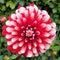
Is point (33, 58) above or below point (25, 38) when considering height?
below

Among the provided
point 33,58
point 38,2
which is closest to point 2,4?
point 38,2

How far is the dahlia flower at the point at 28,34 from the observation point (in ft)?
3.58

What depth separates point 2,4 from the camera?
237cm

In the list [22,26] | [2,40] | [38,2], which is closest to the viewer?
[22,26]

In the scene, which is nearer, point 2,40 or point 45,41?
point 45,41

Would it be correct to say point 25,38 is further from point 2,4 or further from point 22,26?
point 2,4

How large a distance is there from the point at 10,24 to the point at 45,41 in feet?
0.53

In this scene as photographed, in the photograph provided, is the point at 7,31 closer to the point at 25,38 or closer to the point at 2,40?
the point at 25,38

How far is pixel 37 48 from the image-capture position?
43.6 inches

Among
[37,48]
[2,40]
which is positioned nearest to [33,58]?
[37,48]

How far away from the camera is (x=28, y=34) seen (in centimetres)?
110

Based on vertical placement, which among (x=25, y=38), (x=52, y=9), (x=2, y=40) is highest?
(x=25, y=38)

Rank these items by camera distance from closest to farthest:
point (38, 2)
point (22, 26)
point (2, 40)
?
point (22, 26), point (2, 40), point (38, 2)

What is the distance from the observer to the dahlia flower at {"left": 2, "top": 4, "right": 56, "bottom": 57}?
A: 1092 mm
